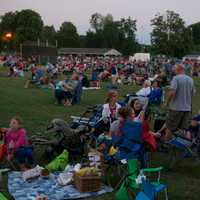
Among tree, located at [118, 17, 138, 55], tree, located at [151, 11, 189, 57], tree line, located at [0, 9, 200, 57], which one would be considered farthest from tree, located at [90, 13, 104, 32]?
tree, located at [151, 11, 189, 57]

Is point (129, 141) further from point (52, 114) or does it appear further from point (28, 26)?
point (28, 26)

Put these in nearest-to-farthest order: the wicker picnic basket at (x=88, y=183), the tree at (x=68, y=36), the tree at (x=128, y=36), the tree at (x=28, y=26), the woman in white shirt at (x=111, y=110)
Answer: the wicker picnic basket at (x=88, y=183) < the woman in white shirt at (x=111, y=110) < the tree at (x=28, y=26) < the tree at (x=128, y=36) < the tree at (x=68, y=36)

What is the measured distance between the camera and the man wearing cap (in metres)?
8.59

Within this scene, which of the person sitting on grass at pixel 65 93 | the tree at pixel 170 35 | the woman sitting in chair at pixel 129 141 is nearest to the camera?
the woman sitting in chair at pixel 129 141

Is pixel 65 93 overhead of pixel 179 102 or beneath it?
beneath

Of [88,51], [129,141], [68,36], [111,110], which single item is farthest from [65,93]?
[68,36]

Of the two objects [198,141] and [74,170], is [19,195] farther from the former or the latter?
[198,141]

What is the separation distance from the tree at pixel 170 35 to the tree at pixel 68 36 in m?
46.4

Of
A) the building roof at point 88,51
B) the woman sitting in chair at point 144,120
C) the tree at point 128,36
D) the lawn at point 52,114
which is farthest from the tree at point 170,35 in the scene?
the woman sitting in chair at point 144,120

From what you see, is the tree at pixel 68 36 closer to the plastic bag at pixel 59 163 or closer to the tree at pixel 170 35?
the tree at pixel 170 35

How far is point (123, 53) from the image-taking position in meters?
95.9

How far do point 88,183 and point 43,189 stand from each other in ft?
2.12

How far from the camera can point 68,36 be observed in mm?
115250

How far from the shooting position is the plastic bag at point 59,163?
7.50 m
